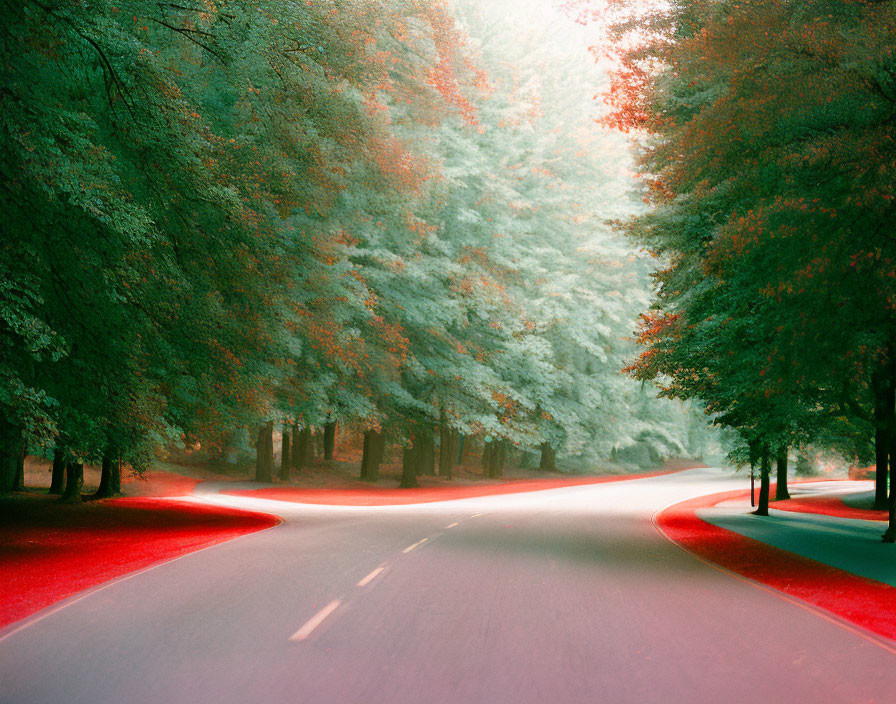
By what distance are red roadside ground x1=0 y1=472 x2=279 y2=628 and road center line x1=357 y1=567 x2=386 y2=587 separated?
10.9 ft

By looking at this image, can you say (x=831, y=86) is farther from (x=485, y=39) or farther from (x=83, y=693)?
(x=485, y=39)

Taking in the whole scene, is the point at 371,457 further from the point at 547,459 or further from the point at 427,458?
the point at 547,459

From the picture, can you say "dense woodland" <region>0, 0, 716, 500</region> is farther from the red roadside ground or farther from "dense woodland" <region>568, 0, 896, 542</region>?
the red roadside ground

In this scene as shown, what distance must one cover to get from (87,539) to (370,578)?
321 inches

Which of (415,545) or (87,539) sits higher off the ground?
(415,545)

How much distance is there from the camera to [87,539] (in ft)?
55.2

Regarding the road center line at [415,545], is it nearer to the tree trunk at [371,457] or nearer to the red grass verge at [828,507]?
the red grass verge at [828,507]

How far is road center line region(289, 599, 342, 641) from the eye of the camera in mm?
7508

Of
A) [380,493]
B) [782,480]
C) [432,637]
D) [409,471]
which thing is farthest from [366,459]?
[432,637]

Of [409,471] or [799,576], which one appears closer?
[799,576]

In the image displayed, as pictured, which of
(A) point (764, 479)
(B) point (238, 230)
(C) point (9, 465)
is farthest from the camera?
(C) point (9, 465)

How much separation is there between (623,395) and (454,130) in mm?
25708

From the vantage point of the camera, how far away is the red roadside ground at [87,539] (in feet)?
35.6

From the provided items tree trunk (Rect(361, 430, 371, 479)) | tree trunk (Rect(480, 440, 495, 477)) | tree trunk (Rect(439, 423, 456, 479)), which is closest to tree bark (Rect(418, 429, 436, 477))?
tree trunk (Rect(439, 423, 456, 479))
